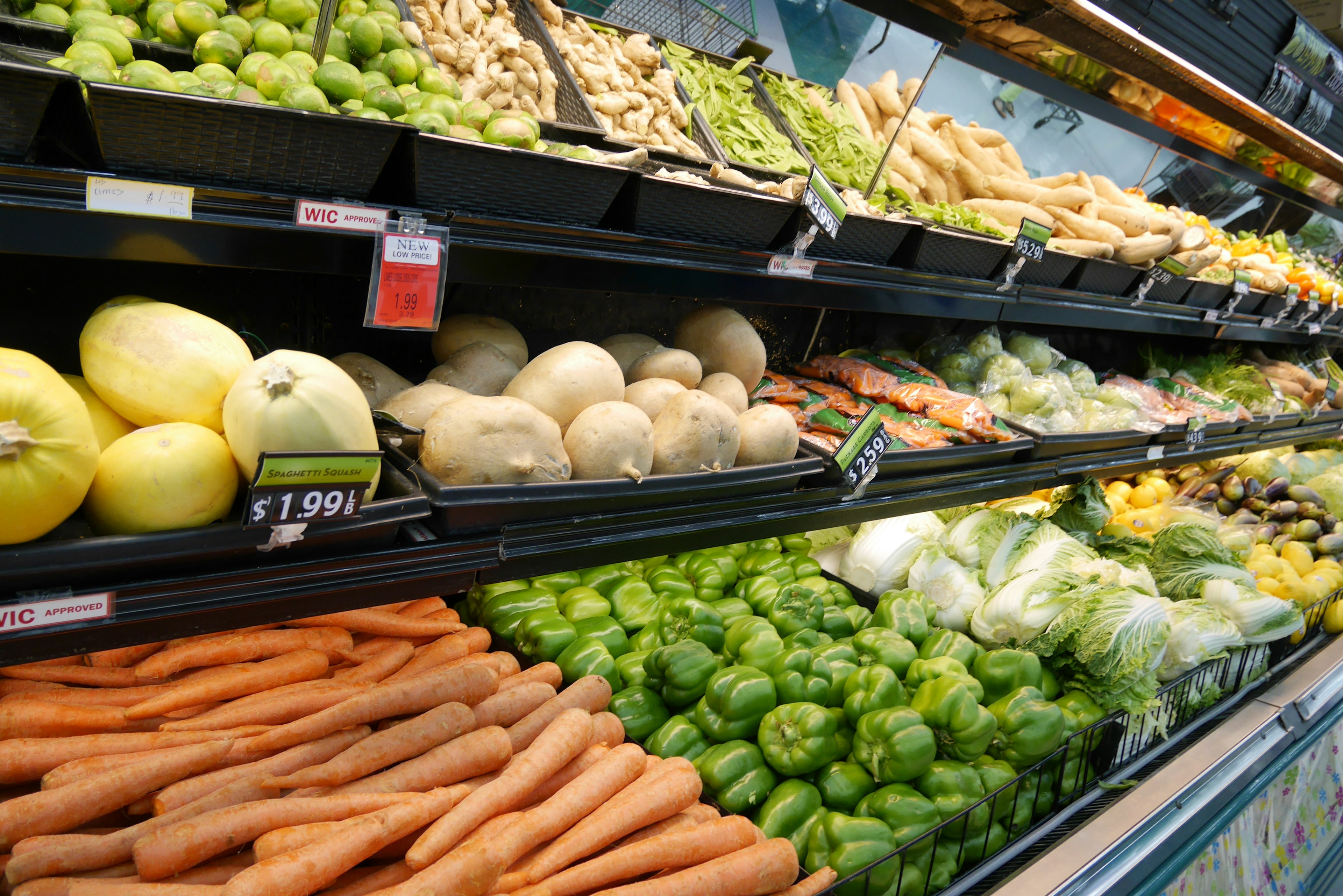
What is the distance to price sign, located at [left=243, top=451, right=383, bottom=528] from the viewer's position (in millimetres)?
839

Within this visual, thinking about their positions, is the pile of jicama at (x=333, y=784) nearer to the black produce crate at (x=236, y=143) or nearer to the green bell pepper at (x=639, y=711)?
the green bell pepper at (x=639, y=711)

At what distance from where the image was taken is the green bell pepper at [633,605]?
6.28 feet

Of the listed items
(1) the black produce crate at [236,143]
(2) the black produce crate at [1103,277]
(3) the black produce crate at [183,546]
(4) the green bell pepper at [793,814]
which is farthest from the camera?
(2) the black produce crate at [1103,277]

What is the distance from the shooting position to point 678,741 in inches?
62.9

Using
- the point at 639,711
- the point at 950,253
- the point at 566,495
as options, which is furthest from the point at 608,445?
the point at 950,253

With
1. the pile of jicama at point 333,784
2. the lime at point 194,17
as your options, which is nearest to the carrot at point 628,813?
the pile of jicama at point 333,784

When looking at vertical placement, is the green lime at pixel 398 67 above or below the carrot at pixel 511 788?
above

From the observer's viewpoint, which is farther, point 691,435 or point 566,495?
point 691,435

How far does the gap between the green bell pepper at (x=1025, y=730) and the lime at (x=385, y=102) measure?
5.47ft

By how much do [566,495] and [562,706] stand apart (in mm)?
535

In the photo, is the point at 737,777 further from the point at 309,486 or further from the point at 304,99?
the point at 304,99

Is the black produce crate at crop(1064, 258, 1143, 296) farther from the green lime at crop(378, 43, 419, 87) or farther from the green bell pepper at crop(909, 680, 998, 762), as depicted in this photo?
the green lime at crop(378, 43, 419, 87)

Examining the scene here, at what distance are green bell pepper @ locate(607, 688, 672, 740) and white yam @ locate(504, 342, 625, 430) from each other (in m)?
0.66

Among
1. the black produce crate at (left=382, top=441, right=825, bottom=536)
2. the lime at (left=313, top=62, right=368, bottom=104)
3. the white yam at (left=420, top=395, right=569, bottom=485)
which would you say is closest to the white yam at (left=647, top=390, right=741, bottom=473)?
the black produce crate at (left=382, top=441, right=825, bottom=536)
